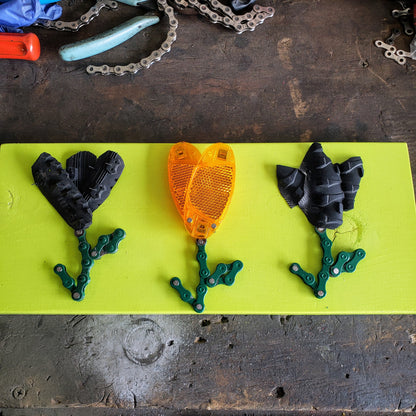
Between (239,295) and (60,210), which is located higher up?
(60,210)

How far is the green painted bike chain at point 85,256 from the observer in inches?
74.7

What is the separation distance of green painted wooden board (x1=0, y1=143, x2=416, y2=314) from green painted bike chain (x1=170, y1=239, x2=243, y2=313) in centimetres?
4

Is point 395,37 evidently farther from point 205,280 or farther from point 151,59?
point 205,280

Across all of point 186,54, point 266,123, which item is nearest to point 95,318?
point 266,123

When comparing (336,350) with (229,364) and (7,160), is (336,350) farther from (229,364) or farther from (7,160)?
(7,160)

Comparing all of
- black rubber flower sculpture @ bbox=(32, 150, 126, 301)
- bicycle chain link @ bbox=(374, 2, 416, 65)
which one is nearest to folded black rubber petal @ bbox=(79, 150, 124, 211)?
black rubber flower sculpture @ bbox=(32, 150, 126, 301)

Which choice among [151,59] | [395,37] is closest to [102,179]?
[151,59]

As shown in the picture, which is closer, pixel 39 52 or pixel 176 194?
pixel 176 194

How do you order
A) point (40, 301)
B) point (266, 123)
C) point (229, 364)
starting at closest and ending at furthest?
point (40, 301) → point (229, 364) → point (266, 123)

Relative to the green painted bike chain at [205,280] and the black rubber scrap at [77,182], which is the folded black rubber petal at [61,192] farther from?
the green painted bike chain at [205,280]

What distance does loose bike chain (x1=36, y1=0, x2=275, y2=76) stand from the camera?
7.89ft

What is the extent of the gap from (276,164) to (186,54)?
0.97 metres

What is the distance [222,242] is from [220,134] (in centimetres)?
71

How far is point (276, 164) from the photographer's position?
81.7 inches
